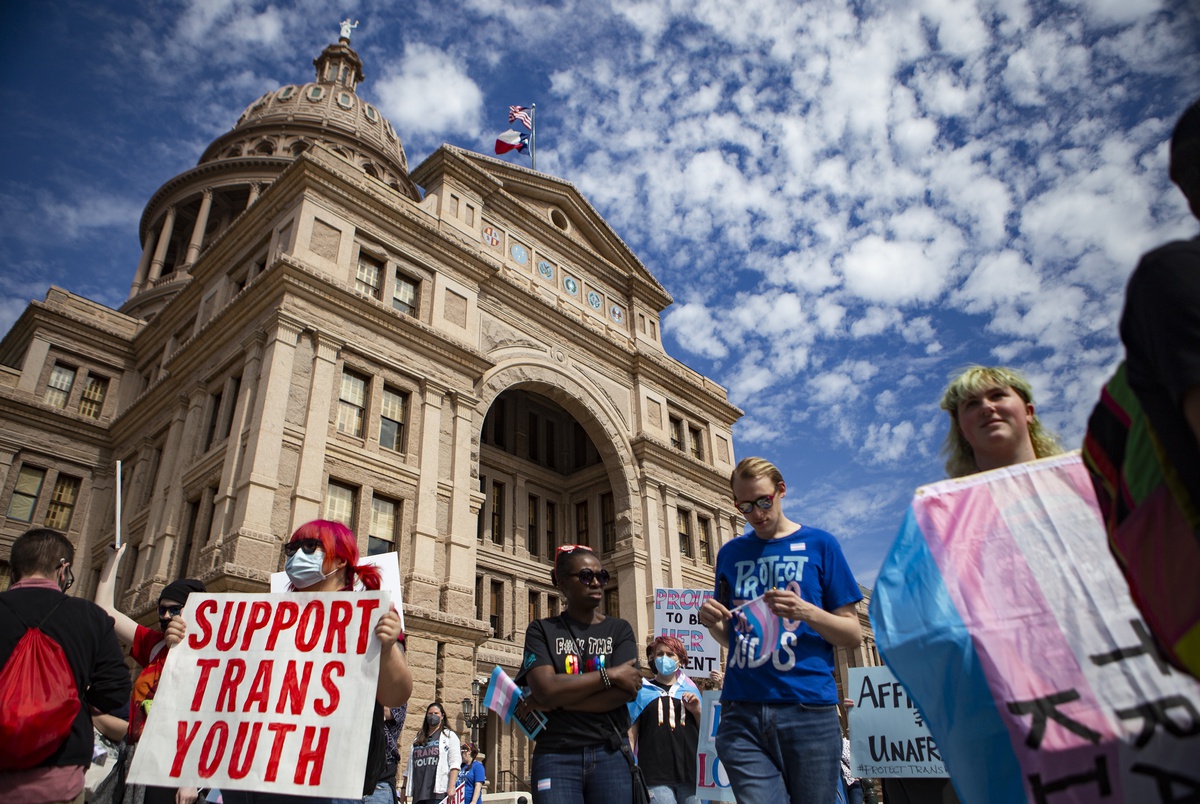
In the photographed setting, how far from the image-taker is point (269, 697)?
395 cm

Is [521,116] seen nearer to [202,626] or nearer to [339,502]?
[339,502]

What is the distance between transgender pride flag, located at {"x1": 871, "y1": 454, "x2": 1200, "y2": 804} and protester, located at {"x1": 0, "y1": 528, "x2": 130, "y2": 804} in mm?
3748

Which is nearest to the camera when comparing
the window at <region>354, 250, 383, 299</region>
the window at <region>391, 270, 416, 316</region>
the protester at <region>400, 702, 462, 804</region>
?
the protester at <region>400, 702, 462, 804</region>

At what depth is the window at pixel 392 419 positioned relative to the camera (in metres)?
19.3

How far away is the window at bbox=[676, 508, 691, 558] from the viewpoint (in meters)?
27.3

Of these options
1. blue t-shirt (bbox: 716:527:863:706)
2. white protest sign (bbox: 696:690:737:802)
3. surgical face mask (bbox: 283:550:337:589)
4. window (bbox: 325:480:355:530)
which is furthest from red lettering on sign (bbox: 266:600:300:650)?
window (bbox: 325:480:355:530)

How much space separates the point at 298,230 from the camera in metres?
19.3

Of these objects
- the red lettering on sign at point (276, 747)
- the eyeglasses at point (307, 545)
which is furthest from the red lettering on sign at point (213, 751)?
the eyeglasses at point (307, 545)

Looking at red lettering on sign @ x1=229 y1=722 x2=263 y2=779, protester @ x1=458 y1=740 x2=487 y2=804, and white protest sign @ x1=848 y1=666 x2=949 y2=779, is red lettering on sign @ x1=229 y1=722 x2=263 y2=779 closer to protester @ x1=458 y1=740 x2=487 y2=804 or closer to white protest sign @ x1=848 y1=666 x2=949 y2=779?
white protest sign @ x1=848 y1=666 x2=949 y2=779

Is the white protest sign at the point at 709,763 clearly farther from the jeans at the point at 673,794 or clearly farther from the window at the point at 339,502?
the window at the point at 339,502

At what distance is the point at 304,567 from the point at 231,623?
24.6 inches

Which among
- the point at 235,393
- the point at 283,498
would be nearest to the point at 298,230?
the point at 235,393

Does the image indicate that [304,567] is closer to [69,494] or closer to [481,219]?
[481,219]

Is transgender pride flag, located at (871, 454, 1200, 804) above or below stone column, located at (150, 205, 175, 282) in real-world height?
below
